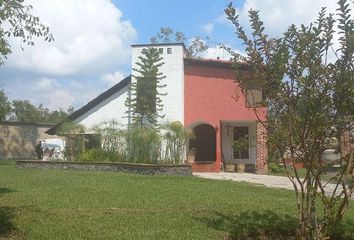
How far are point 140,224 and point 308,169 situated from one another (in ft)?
10.9

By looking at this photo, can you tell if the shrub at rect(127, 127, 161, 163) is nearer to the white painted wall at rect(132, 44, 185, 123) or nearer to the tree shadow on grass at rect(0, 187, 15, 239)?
the white painted wall at rect(132, 44, 185, 123)

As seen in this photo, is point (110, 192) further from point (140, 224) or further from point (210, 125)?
point (210, 125)

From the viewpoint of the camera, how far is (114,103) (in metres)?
23.0

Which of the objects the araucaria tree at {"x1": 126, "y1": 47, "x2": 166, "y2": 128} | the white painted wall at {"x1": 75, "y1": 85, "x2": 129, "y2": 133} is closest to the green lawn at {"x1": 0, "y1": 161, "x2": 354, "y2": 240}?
the araucaria tree at {"x1": 126, "y1": 47, "x2": 166, "y2": 128}

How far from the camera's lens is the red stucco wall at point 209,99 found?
22.0 m

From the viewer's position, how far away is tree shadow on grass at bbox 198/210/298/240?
7387mm

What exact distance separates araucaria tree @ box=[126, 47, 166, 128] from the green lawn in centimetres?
864

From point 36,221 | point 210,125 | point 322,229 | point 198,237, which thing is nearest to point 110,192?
point 36,221

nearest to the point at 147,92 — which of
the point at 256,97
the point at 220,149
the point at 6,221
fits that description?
the point at 220,149

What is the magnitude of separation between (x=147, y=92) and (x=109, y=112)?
8.03 ft

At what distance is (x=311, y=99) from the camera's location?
570 centimetres

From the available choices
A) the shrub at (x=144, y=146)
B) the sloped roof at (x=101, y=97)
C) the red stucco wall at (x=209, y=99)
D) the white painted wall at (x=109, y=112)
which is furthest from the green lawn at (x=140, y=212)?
the sloped roof at (x=101, y=97)

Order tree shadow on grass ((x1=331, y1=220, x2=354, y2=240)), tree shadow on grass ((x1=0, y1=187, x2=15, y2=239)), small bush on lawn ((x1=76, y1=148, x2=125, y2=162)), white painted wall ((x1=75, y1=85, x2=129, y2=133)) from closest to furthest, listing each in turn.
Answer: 1. tree shadow on grass ((x1=0, y1=187, x2=15, y2=239))
2. tree shadow on grass ((x1=331, y1=220, x2=354, y2=240))
3. small bush on lawn ((x1=76, y1=148, x2=125, y2=162))
4. white painted wall ((x1=75, y1=85, x2=129, y2=133))

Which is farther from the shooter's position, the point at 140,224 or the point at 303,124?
the point at 140,224
